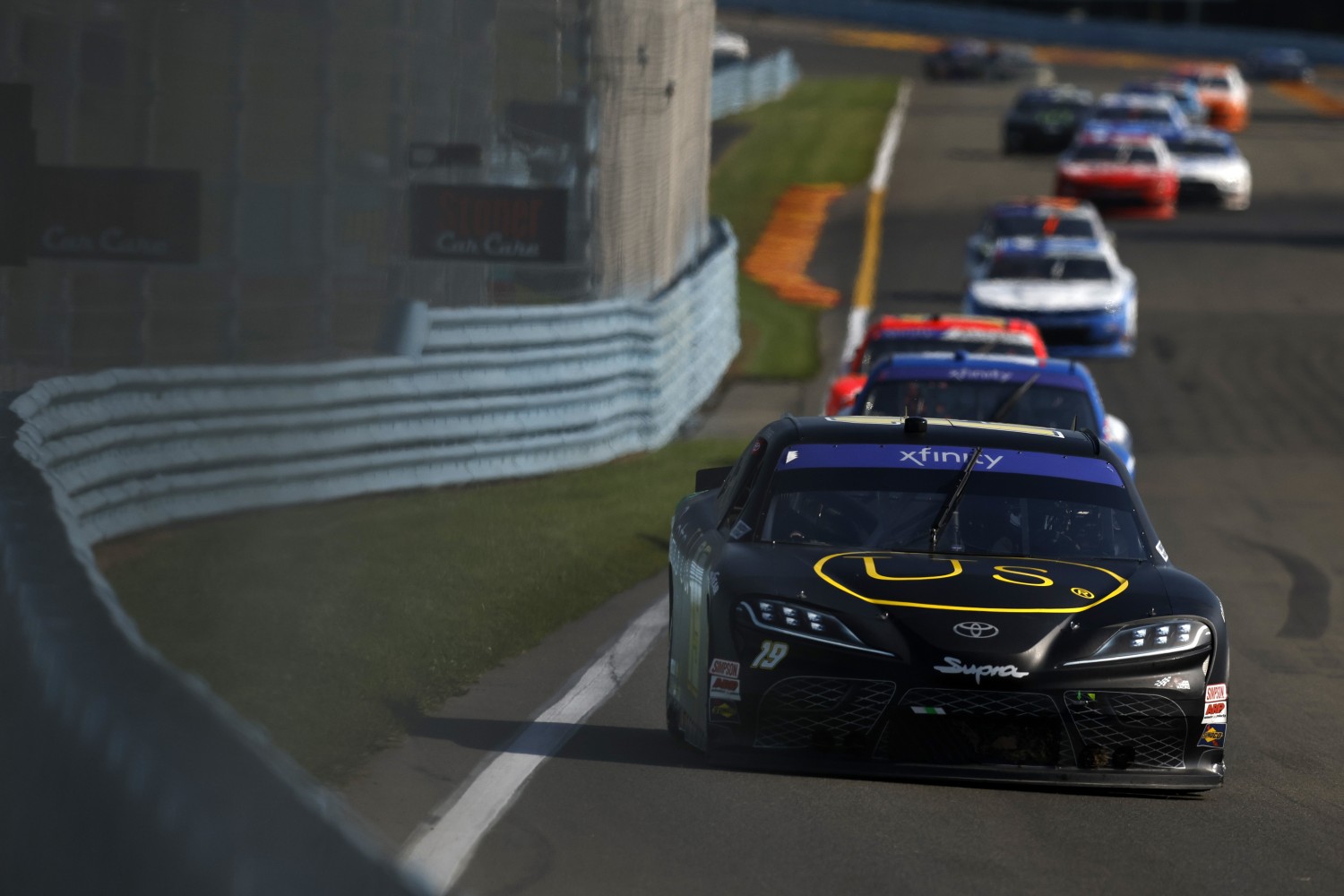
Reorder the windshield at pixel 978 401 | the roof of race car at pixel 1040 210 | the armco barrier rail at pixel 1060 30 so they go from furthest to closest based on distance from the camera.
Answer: the armco barrier rail at pixel 1060 30
the roof of race car at pixel 1040 210
the windshield at pixel 978 401

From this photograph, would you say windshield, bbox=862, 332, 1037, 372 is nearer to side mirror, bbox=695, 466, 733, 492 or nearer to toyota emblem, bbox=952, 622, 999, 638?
side mirror, bbox=695, 466, 733, 492

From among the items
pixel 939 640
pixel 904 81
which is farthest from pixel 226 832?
pixel 904 81

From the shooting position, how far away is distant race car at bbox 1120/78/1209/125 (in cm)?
5888

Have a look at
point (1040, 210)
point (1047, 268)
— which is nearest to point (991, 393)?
point (1047, 268)

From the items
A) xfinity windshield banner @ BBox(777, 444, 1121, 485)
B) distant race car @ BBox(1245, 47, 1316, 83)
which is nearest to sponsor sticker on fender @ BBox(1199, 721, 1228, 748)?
xfinity windshield banner @ BBox(777, 444, 1121, 485)

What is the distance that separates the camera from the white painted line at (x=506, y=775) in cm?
640

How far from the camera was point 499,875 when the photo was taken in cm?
625

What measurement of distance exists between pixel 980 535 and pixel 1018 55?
229ft

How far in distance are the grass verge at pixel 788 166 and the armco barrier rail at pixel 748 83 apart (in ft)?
2.15

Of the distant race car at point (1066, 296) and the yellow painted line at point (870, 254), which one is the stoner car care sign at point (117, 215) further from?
the yellow painted line at point (870, 254)

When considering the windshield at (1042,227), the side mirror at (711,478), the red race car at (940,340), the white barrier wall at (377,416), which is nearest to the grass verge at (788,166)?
the windshield at (1042,227)

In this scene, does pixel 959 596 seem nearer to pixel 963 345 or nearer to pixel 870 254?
pixel 963 345

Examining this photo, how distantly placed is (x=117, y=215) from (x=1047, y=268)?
615 inches

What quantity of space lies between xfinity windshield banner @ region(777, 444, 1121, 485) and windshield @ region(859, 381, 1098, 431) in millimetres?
5128
